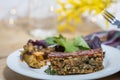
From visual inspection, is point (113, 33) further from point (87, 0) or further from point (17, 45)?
point (17, 45)

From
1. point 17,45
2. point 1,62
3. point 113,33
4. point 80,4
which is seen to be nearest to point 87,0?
point 80,4

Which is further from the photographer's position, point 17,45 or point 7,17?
point 7,17

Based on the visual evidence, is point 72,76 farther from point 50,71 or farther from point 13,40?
point 13,40

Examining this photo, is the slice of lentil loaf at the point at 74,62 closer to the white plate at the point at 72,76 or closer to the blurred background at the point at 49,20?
the white plate at the point at 72,76

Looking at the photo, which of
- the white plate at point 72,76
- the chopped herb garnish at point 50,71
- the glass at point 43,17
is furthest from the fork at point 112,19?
the glass at point 43,17

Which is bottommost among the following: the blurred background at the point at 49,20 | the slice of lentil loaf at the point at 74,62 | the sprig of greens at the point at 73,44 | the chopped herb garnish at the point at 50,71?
the chopped herb garnish at the point at 50,71

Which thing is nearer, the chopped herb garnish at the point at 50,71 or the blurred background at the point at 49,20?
the chopped herb garnish at the point at 50,71
